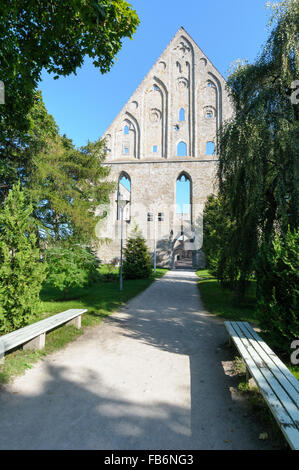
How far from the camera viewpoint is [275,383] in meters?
2.36

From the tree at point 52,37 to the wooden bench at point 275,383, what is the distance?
5.37m

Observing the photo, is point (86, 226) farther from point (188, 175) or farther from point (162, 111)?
point (162, 111)

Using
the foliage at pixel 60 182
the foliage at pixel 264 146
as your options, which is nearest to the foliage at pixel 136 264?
the foliage at pixel 60 182

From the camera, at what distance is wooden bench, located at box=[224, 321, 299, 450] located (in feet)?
5.86

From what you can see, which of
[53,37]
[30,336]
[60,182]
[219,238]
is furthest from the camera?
[60,182]

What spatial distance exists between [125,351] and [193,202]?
23.2 meters

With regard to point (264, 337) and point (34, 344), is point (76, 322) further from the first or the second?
point (264, 337)

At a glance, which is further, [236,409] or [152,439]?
[236,409]

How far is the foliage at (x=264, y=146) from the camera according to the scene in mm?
5879

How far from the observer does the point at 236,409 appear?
2.56m

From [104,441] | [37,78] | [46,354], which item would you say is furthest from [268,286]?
[37,78]

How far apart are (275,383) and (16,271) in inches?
167

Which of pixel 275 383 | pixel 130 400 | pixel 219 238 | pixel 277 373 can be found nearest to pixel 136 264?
pixel 219 238
